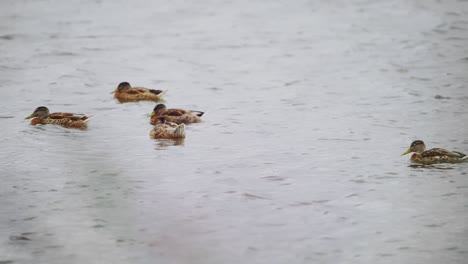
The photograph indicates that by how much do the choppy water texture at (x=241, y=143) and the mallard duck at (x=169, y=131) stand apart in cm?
18

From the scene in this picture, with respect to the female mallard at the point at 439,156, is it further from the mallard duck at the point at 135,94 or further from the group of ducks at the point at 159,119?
the mallard duck at the point at 135,94

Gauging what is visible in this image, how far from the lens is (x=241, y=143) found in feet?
39.8

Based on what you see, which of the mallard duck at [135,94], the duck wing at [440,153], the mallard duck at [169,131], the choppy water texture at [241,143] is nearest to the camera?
the choppy water texture at [241,143]

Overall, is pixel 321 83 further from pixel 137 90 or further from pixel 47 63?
pixel 47 63

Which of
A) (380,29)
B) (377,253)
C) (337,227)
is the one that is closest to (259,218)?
(337,227)

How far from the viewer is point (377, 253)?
7.90 meters

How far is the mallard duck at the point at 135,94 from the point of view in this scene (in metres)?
15.3

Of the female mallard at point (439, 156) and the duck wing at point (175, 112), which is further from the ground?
the duck wing at point (175, 112)

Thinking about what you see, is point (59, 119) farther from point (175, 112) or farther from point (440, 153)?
point (440, 153)

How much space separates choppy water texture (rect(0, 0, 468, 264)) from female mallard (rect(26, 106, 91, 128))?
147mm

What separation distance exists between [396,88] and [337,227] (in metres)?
7.71

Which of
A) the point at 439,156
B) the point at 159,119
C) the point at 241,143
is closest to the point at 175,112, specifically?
the point at 159,119

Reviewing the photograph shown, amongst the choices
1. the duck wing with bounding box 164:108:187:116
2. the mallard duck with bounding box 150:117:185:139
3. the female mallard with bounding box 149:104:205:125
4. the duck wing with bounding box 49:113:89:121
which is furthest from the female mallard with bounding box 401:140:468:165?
the duck wing with bounding box 49:113:89:121

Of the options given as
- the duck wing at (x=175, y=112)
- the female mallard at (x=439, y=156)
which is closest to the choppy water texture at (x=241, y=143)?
the female mallard at (x=439, y=156)
